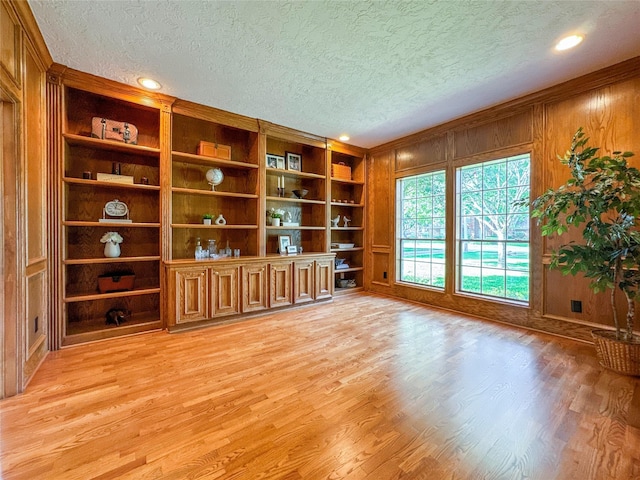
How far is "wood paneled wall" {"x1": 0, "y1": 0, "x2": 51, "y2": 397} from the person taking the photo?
186cm

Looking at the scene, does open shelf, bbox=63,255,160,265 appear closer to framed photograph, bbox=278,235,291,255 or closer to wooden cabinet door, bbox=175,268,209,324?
wooden cabinet door, bbox=175,268,209,324

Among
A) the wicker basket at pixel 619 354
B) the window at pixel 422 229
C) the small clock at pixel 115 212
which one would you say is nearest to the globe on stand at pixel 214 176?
the small clock at pixel 115 212

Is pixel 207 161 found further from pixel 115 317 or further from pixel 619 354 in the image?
pixel 619 354

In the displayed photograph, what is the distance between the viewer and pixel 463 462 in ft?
4.44

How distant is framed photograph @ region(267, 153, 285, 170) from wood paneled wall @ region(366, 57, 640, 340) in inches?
84.4

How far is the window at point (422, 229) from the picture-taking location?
423 cm

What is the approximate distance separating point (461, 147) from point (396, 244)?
1811mm

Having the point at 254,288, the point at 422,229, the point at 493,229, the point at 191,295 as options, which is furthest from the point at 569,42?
the point at 191,295

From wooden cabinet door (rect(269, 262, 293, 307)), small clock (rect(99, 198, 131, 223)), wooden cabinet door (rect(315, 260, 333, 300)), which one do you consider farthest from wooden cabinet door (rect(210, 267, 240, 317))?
wooden cabinet door (rect(315, 260, 333, 300))

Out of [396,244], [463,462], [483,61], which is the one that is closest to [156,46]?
[483,61]

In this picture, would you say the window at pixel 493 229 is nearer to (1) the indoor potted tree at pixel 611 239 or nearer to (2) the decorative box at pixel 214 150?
(1) the indoor potted tree at pixel 611 239

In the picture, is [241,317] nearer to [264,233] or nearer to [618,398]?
[264,233]

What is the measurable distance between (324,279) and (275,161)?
6.73ft

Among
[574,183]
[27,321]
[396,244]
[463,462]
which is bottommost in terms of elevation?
[463,462]
